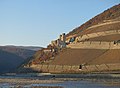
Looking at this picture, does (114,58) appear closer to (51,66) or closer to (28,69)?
(51,66)

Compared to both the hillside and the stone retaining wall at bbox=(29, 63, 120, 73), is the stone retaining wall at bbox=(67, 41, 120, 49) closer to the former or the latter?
the hillside

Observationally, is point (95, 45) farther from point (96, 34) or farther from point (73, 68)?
point (96, 34)

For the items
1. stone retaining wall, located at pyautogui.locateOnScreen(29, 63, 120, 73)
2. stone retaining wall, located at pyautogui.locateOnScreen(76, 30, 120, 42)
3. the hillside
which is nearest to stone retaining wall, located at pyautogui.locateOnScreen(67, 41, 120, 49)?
the hillside

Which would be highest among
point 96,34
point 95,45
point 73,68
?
point 96,34

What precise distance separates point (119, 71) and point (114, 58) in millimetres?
13347

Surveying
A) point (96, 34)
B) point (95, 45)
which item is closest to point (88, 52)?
point (95, 45)

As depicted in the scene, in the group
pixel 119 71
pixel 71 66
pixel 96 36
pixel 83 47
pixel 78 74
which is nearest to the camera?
pixel 119 71

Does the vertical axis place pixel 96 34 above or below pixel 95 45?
above

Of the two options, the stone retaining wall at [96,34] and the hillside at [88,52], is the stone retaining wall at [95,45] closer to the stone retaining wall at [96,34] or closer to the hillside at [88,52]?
the hillside at [88,52]

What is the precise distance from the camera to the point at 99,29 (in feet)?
628

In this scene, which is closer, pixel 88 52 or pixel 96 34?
pixel 88 52

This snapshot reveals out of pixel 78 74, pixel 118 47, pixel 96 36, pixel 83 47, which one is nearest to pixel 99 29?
pixel 96 36

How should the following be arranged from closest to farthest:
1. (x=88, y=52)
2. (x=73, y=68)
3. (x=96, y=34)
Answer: (x=73, y=68) < (x=88, y=52) < (x=96, y=34)

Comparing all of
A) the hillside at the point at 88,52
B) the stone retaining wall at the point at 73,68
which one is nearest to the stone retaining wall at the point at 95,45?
the hillside at the point at 88,52
